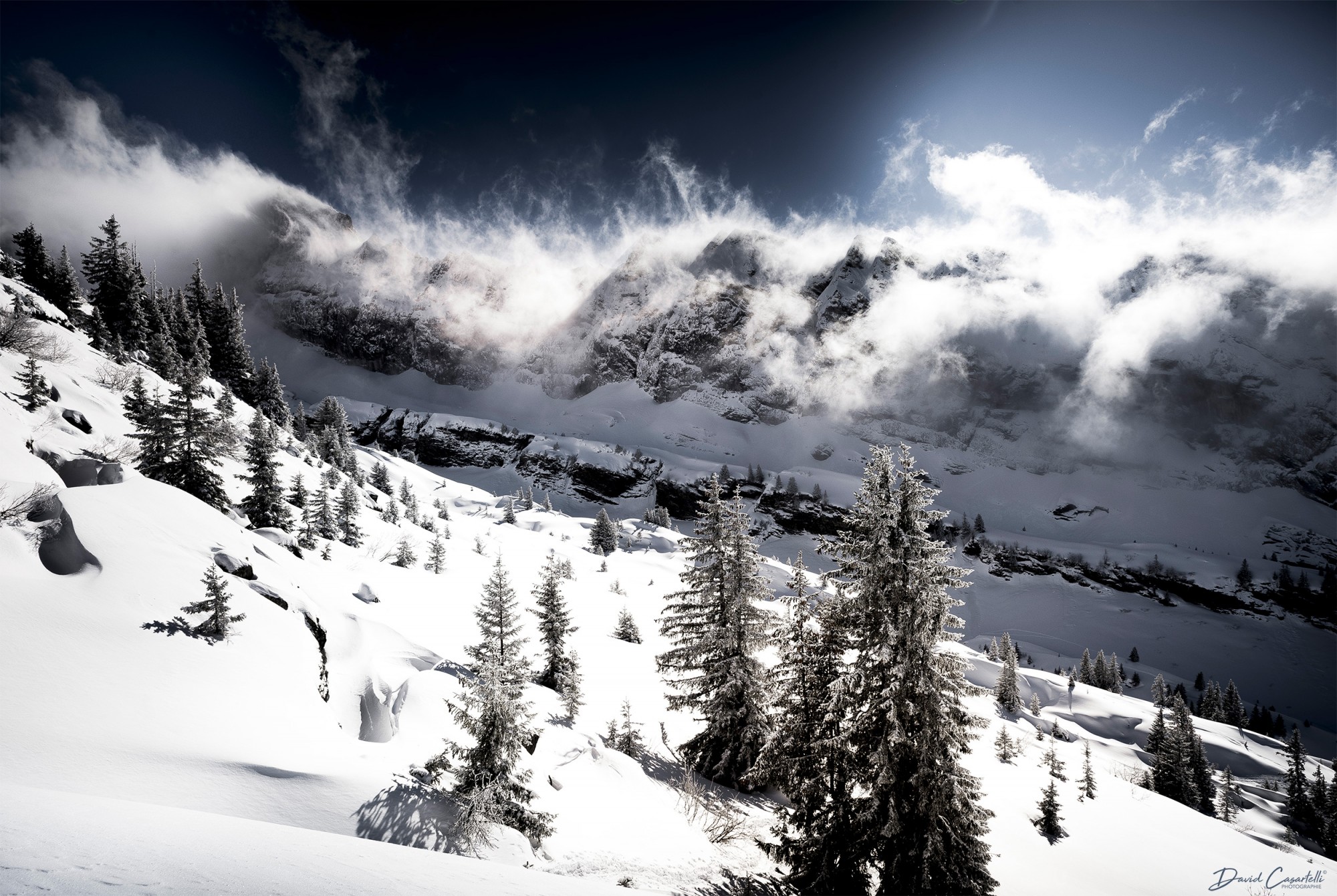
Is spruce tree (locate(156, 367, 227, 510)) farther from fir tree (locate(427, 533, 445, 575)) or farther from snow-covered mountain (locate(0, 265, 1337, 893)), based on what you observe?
fir tree (locate(427, 533, 445, 575))

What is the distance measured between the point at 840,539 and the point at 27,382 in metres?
28.0

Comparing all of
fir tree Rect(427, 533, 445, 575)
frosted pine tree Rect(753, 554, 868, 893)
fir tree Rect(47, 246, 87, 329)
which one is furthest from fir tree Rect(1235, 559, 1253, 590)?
fir tree Rect(47, 246, 87, 329)

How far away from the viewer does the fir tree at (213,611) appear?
9.45 meters

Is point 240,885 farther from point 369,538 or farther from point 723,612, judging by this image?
point 369,538

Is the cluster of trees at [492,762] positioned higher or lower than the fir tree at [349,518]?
lower

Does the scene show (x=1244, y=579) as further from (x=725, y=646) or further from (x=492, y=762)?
(x=492, y=762)

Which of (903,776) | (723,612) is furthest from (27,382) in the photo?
(903,776)

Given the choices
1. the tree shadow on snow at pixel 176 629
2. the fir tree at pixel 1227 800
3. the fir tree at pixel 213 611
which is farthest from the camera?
the fir tree at pixel 1227 800

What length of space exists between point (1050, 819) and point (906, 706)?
15413 millimetres

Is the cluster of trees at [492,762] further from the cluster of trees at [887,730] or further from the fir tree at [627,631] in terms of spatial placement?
the fir tree at [627,631]

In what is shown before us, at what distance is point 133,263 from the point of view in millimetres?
45188

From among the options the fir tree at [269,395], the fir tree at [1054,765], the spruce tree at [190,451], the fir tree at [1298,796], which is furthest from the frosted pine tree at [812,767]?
the fir tree at [1298,796]

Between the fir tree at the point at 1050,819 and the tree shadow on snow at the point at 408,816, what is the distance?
20328mm

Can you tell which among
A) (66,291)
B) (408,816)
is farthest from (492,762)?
(66,291)
